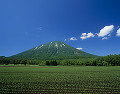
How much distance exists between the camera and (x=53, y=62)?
289 ft

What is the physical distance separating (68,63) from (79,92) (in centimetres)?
8320

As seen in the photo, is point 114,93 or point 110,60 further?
point 110,60

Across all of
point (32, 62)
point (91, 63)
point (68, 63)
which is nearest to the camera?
point (91, 63)

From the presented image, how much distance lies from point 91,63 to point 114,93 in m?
80.2

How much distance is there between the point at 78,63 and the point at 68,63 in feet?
38.7

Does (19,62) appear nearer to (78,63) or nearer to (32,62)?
(32,62)

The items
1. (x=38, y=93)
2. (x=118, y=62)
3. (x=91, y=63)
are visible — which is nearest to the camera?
(x=38, y=93)

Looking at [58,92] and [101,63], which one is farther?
[101,63]

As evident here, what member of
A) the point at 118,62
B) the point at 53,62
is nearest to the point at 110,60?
the point at 118,62

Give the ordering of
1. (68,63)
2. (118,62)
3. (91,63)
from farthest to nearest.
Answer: (68,63) → (91,63) → (118,62)

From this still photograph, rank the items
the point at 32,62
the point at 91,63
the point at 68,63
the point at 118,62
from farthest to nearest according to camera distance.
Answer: the point at 32,62, the point at 68,63, the point at 91,63, the point at 118,62

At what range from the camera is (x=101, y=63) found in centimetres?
8150

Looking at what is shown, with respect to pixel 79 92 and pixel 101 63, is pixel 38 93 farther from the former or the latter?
pixel 101 63

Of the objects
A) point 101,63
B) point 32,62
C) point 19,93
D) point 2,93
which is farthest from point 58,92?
point 32,62
